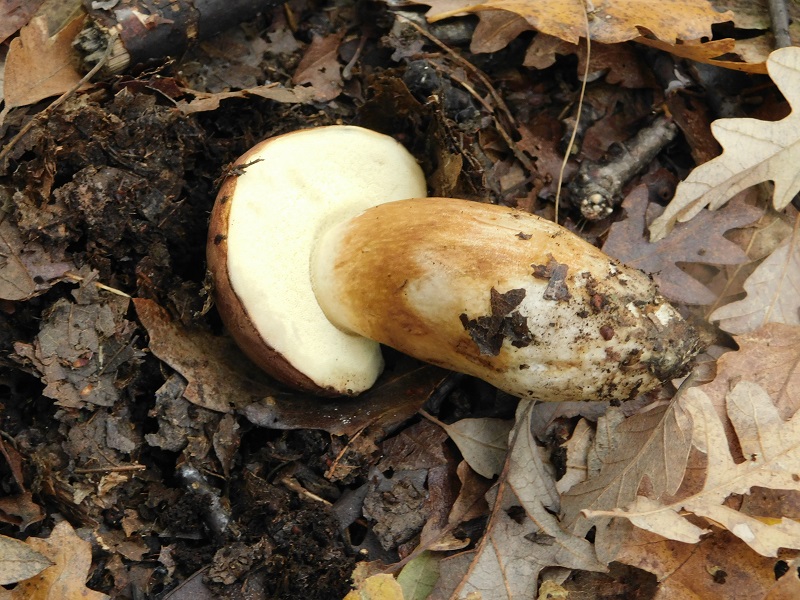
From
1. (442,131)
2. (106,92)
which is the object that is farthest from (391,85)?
(106,92)

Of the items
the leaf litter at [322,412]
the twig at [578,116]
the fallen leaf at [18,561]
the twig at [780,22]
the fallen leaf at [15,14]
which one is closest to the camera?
the fallen leaf at [18,561]

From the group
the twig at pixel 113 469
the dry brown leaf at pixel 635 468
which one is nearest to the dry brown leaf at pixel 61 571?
the twig at pixel 113 469

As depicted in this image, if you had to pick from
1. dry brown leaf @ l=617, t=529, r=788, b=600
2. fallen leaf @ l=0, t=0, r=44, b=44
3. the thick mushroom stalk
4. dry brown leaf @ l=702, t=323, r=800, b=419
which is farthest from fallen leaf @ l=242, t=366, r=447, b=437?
fallen leaf @ l=0, t=0, r=44, b=44

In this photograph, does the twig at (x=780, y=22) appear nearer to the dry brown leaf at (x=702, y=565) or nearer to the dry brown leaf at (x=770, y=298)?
the dry brown leaf at (x=770, y=298)

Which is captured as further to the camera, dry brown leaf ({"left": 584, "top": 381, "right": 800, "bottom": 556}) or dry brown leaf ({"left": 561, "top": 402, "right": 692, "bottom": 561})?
dry brown leaf ({"left": 561, "top": 402, "right": 692, "bottom": 561})

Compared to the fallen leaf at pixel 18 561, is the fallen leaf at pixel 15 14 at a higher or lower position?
higher

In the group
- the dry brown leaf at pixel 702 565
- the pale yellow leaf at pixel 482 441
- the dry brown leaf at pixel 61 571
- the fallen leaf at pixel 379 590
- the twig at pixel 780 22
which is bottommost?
the dry brown leaf at pixel 702 565

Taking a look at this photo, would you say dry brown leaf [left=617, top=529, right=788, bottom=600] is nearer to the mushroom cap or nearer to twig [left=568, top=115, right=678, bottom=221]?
the mushroom cap

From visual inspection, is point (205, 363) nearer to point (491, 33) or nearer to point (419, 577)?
point (419, 577)
